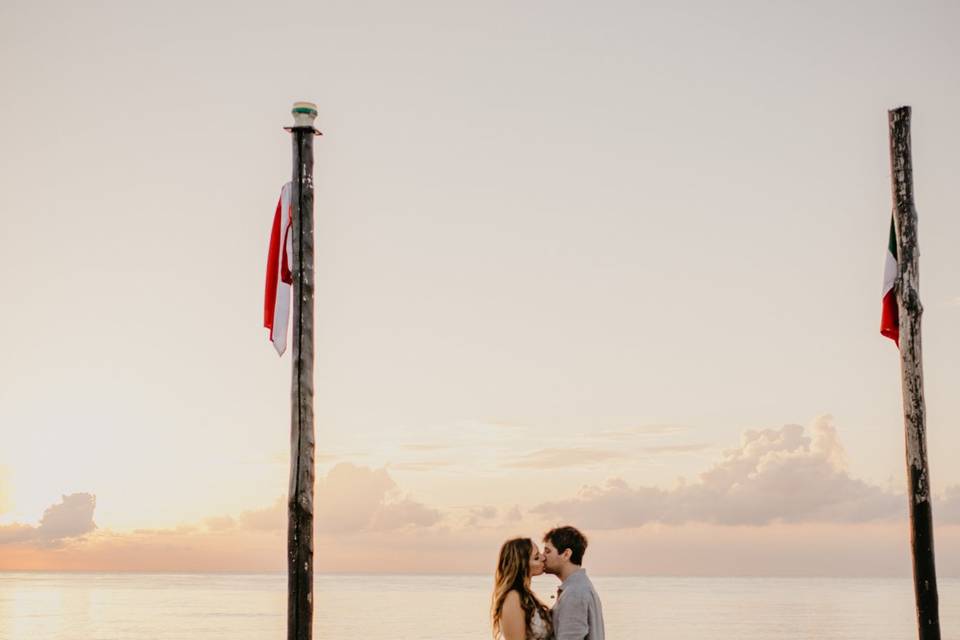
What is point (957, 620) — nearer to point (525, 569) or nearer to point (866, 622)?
point (866, 622)

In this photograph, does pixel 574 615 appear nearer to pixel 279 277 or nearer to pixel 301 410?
pixel 301 410

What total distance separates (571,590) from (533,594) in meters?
0.36

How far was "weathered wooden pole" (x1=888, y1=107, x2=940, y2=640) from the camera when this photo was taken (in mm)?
11875

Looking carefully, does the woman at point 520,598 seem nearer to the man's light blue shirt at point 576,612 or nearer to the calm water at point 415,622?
the man's light blue shirt at point 576,612

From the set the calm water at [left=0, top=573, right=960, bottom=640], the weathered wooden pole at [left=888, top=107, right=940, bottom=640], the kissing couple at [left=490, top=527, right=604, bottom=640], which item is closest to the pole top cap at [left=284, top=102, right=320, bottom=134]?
the kissing couple at [left=490, top=527, right=604, bottom=640]

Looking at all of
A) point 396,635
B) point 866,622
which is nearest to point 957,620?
point 866,622

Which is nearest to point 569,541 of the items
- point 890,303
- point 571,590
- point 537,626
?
point 571,590

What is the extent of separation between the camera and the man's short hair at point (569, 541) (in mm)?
10008

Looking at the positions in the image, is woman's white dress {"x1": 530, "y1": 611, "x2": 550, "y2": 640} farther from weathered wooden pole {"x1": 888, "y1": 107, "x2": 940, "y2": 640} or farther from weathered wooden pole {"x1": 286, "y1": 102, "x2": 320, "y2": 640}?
weathered wooden pole {"x1": 888, "y1": 107, "x2": 940, "y2": 640}

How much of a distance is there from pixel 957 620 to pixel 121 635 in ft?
128

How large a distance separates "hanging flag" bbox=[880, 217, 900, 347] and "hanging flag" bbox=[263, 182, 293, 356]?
6.40 meters

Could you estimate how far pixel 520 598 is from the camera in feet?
32.6

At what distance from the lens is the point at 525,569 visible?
999 centimetres

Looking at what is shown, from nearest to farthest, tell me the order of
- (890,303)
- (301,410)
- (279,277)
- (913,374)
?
1. (301,410)
2. (279,277)
3. (913,374)
4. (890,303)
